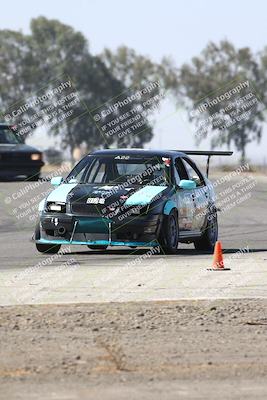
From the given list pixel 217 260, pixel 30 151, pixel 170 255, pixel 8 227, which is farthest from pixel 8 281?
pixel 30 151

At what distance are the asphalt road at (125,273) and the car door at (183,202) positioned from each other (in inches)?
17.7

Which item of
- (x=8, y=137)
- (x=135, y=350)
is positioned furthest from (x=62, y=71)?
(x=135, y=350)

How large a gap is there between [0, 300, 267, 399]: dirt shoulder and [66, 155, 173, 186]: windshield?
5837mm

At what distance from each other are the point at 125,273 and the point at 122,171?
3.48 m

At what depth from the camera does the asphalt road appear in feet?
40.4

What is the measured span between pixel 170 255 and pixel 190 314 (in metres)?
6.25

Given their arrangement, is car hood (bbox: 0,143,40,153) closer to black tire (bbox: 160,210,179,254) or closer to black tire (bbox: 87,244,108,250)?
black tire (bbox: 87,244,108,250)

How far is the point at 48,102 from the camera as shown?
94.9 meters

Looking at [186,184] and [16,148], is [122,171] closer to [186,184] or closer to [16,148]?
[186,184]

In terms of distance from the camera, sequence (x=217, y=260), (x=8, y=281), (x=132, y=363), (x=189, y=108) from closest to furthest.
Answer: (x=132, y=363) → (x=8, y=281) → (x=217, y=260) → (x=189, y=108)

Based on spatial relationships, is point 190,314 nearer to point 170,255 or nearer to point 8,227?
point 170,255

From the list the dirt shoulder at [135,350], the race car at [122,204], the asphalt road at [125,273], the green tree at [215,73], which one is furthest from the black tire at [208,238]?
the green tree at [215,73]

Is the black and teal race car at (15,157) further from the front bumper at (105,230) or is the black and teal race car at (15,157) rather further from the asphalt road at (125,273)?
the front bumper at (105,230)

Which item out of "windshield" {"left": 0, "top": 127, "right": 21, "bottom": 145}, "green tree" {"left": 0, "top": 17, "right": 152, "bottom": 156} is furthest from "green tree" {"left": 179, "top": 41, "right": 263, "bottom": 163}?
"windshield" {"left": 0, "top": 127, "right": 21, "bottom": 145}
